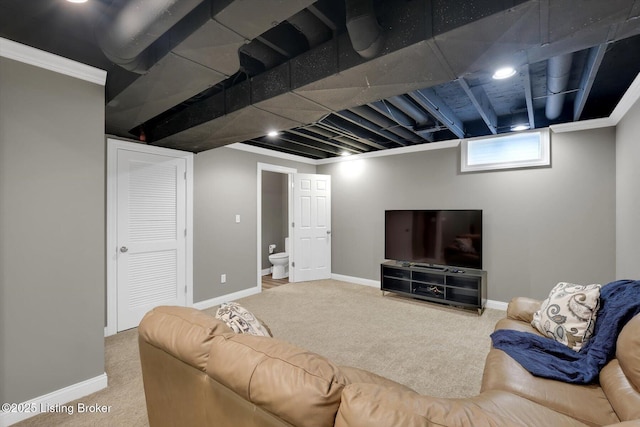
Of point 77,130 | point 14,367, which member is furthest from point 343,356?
point 77,130

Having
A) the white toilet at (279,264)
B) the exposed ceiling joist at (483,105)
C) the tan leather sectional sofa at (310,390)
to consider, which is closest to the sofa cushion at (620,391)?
the tan leather sectional sofa at (310,390)

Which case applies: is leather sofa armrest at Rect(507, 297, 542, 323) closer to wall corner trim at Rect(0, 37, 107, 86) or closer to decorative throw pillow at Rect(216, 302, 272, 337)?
decorative throw pillow at Rect(216, 302, 272, 337)

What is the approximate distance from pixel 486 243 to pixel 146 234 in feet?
15.3

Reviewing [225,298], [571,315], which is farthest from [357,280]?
[571,315]

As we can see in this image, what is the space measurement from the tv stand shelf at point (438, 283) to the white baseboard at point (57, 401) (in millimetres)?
3697

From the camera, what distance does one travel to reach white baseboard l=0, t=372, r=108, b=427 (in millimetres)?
1934

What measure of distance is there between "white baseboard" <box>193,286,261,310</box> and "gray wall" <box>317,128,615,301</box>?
2208mm

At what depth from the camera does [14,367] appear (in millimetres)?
1949

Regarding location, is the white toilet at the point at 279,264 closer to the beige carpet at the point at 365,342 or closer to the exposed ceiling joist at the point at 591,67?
the beige carpet at the point at 365,342

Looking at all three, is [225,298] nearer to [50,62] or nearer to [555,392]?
[50,62]

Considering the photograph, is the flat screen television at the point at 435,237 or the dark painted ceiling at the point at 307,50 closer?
the dark painted ceiling at the point at 307,50

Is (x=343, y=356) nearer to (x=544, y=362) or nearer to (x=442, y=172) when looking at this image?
(x=544, y=362)

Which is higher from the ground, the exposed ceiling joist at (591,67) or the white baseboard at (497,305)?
the exposed ceiling joist at (591,67)

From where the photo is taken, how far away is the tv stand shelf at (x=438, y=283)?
396cm
